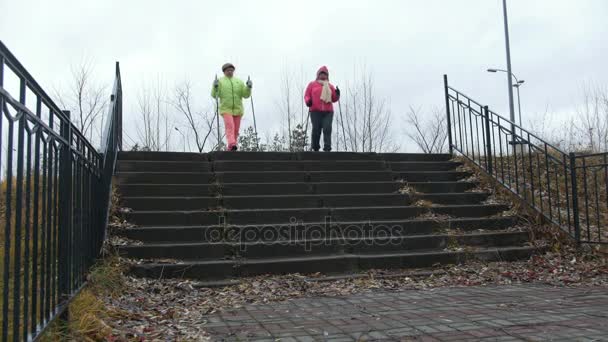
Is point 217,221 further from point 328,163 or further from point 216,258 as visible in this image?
point 328,163

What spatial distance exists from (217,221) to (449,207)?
3.38 m

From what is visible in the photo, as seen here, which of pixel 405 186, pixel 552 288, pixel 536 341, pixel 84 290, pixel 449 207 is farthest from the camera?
pixel 405 186

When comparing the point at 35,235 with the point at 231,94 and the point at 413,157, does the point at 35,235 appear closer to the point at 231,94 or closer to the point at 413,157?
the point at 231,94

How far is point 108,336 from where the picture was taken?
3350mm

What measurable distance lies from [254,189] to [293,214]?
35.9 inches

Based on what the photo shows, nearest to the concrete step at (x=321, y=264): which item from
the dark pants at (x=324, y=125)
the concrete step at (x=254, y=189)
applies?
the concrete step at (x=254, y=189)

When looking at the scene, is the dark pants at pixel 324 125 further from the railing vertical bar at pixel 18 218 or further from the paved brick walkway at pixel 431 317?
the railing vertical bar at pixel 18 218

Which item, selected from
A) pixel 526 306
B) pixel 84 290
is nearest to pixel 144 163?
pixel 84 290

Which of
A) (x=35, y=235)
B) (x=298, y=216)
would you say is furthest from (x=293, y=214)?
(x=35, y=235)

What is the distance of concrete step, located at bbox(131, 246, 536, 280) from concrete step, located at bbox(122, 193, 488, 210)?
51.9 inches

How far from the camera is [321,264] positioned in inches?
230

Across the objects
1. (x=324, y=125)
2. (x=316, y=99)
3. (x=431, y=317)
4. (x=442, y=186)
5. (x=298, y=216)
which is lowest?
(x=431, y=317)

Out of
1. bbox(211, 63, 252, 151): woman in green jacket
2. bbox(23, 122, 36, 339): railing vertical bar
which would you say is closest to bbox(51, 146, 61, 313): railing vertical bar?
bbox(23, 122, 36, 339): railing vertical bar

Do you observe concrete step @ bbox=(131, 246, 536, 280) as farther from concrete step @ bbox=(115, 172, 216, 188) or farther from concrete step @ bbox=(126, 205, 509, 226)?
concrete step @ bbox=(115, 172, 216, 188)
